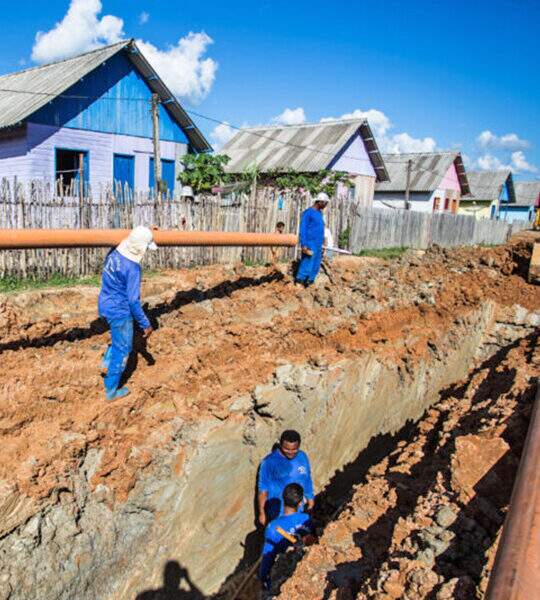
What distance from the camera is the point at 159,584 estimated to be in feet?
15.2

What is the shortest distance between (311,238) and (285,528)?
440cm

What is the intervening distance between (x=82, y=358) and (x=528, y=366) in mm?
5293

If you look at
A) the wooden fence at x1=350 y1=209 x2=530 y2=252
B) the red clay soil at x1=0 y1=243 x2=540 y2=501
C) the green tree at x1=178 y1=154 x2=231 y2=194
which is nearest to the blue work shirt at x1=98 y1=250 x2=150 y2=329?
the red clay soil at x1=0 y1=243 x2=540 y2=501

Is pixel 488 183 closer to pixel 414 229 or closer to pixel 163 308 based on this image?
pixel 414 229

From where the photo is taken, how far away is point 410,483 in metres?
4.50

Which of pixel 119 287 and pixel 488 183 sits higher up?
pixel 488 183

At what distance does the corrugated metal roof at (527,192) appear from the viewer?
46100 mm

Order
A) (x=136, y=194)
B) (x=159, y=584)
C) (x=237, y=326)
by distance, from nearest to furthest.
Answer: (x=159, y=584) < (x=237, y=326) < (x=136, y=194)

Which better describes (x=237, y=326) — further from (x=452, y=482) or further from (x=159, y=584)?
(x=452, y=482)

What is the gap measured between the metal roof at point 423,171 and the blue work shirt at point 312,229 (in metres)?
21.7

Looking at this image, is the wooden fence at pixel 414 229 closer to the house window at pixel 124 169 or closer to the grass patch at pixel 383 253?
the grass patch at pixel 383 253

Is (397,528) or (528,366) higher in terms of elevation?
(528,366)

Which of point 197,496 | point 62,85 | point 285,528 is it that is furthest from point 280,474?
point 62,85

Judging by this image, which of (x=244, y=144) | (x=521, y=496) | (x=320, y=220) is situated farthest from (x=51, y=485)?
(x=244, y=144)
